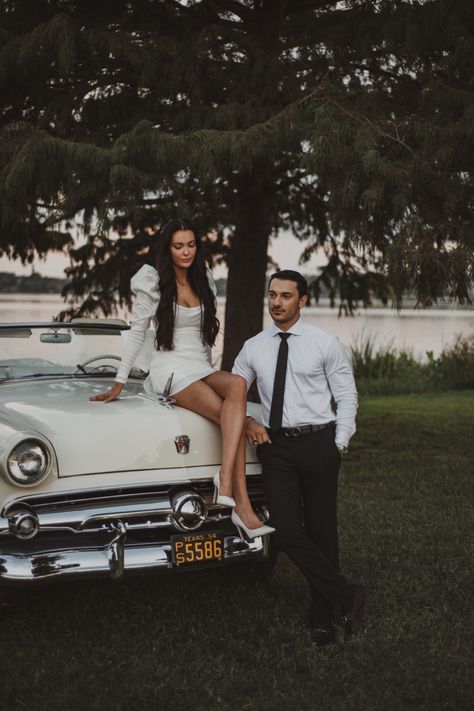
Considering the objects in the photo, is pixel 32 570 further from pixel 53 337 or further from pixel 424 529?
pixel 424 529

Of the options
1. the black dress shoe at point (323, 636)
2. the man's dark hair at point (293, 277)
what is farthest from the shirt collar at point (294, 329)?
the black dress shoe at point (323, 636)

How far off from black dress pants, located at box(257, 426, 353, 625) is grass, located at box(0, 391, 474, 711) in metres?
0.25

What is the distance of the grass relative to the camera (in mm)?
3854

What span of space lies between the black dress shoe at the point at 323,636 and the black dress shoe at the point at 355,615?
8 cm

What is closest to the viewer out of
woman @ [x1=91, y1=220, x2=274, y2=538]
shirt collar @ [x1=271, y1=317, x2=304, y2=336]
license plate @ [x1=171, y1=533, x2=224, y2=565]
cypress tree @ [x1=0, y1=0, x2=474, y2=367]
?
license plate @ [x1=171, y1=533, x2=224, y2=565]

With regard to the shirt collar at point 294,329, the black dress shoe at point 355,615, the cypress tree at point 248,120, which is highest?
the cypress tree at point 248,120

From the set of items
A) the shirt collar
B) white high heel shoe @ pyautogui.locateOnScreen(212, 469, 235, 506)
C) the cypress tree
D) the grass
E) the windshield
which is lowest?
the grass

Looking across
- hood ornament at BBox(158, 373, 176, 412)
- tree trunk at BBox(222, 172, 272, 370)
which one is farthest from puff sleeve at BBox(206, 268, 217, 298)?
tree trunk at BBox(222, 172, 272, 370)

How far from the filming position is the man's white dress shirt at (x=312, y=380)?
14.6 feet

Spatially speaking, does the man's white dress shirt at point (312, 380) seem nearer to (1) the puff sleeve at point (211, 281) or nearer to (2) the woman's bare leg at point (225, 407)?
(2) the woman's bare leg at point (225, 407)

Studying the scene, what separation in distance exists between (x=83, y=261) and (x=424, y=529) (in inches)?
295

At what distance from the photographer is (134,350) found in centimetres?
495

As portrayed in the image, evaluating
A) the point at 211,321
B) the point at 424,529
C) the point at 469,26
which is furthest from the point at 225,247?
the point at 211,321

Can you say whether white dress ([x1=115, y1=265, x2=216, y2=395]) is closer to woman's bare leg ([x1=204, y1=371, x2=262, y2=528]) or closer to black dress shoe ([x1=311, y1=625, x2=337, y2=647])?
woman's bare leg ([x1=204, y1=371, x2=262, y2=528])
